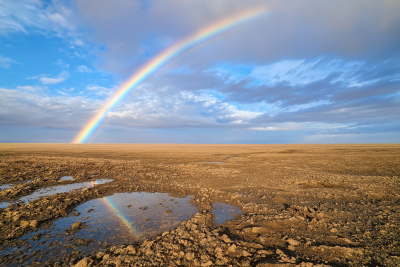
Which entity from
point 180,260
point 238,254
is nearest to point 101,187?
point 180,260

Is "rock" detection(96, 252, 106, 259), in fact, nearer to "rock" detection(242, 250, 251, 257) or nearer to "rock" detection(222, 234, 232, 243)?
"rock" detection(222, 234, 232, 243)

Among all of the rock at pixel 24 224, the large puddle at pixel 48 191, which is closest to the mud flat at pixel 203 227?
the rock at pixel 24 224

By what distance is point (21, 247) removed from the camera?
4.49m

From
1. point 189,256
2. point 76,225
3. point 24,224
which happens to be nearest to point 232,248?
point 189,256

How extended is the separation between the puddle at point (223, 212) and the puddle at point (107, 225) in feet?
2.93

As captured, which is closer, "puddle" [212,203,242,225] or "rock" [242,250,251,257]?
"rock" [242,250,251,257]

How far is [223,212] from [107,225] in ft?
12.9

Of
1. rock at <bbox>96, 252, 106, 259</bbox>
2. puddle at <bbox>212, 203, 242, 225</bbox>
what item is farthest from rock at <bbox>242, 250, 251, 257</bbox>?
rock at <bbox>96, 252, 106, 259</bbox>

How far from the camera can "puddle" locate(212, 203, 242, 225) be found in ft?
20.3

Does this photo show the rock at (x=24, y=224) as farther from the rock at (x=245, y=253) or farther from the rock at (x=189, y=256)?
the rock at (x=245, y=253)

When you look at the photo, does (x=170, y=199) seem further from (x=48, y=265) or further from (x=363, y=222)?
(x=363, y=222)

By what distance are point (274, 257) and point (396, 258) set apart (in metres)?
2.41

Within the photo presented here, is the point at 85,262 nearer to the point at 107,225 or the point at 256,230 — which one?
the point at 107,225

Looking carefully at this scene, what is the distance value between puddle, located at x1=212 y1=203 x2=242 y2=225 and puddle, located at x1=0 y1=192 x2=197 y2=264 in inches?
35.2
